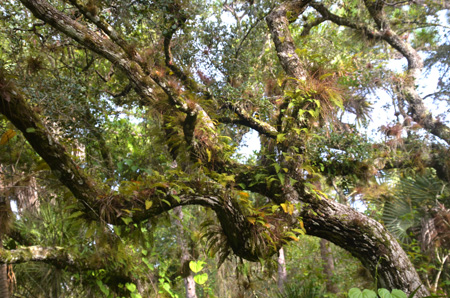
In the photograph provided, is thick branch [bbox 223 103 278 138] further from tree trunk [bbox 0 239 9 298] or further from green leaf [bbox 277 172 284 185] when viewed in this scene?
tree trunk [bbox 0 239 9 298]

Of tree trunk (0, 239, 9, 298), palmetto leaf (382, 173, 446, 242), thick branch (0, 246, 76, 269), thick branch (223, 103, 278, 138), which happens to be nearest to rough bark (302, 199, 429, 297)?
thick branch (223, 103, 278, 138)

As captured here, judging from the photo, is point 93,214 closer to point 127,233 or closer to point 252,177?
point 127,233

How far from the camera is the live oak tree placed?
319 centimetres

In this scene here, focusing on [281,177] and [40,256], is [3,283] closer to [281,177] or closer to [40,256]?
[40,256]


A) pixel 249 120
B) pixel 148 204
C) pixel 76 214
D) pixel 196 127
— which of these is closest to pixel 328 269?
pixel 249 120

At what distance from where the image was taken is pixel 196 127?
3.99 meters

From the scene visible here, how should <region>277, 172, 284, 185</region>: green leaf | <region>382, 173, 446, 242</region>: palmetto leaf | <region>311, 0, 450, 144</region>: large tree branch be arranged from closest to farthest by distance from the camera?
1. <region>277, 172, 284, 185</region>: green leaf
2. <region>382, 173, 446, 242</region>: palmetto leaf
3. <region>311, 0, 450, 144</region>: large tree branch

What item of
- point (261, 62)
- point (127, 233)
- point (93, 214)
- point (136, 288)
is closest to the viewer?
point (93, 214)

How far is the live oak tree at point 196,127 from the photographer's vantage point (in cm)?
319

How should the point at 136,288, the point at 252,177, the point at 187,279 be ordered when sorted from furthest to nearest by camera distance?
1. the point at 187,279
2. the point at 136,288
3. the point at 252,177

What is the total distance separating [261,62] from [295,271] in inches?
232

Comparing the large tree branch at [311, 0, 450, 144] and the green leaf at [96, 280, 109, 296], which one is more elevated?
the large tree branch at [311, 0, 450, 144]

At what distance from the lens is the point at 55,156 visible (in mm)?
2775

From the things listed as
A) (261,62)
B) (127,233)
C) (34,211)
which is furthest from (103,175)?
(261,62)
